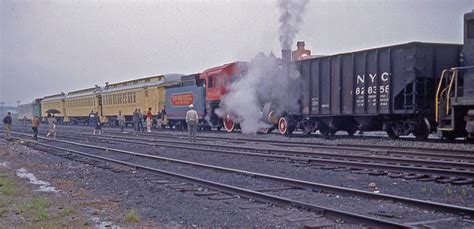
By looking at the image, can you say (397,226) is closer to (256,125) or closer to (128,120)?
(256,125)

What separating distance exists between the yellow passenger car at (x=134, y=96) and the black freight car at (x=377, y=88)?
16.2 metres

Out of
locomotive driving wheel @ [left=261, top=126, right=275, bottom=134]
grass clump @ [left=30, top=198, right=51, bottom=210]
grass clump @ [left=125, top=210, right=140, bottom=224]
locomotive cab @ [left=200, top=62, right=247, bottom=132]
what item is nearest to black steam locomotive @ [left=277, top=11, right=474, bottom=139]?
locomotive driving wheel @ [left=261, top=126, right=275, bottom=134]

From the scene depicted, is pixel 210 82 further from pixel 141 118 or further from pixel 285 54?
pixel 141 118

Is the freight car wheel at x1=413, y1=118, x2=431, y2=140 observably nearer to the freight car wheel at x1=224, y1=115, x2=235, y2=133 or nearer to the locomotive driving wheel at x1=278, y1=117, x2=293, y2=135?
the locomotive driving wheel at x1=278, y1=117, x2=293, y2=135

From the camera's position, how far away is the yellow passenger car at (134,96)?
35.9 metres

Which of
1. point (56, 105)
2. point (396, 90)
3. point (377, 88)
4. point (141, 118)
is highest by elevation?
point (56, 105)

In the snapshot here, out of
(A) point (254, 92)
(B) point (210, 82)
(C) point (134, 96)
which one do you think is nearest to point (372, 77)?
(A) point (254, 92)

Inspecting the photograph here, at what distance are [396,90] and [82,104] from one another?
40351mm

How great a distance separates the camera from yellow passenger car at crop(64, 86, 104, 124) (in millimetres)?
47259

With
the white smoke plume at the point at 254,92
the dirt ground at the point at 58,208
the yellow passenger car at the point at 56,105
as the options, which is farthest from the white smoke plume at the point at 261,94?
the yellow passenger car at the point at 56,105

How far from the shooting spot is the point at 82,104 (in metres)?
51.0

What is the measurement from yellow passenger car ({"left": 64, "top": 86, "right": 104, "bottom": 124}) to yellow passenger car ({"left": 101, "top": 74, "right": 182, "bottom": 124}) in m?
1.62

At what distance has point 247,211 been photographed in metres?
6.93

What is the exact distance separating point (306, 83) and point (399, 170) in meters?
11.6
